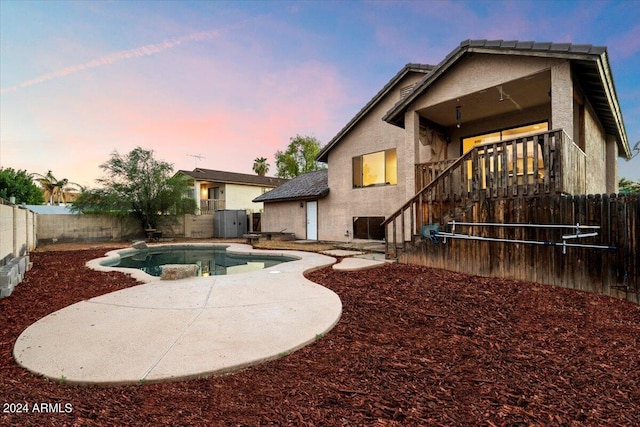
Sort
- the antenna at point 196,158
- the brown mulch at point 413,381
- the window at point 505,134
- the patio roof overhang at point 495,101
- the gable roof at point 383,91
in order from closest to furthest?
the brown mulch at point 413,381 < the patio roof overhang at point 495,101 < the window at point 505,134 < the gable roof at point 383,91 < the antenna at point 196,158

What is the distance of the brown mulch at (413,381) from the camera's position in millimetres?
2080

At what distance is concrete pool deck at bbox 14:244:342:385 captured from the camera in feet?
8.84

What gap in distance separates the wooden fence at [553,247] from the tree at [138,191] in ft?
51.4

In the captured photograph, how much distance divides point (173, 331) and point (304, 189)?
42.7 feet

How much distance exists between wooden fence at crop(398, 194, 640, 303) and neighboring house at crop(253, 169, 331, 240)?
8247 mm

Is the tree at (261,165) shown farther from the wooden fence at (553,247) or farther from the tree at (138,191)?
the wooden fence at (553,247)

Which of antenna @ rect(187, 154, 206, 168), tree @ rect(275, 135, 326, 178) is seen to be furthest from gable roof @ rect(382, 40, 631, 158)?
tree @ rect(275, 135, 326, 178)

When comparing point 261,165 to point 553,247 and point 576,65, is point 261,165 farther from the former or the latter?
point 553,247

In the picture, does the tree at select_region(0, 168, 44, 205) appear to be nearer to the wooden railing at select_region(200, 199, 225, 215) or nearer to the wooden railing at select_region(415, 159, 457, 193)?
the wooden railing at select_region(200, 199, 225, 215)

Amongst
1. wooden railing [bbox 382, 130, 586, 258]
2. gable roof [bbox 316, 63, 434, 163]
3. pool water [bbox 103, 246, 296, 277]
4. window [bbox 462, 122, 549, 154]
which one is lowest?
pool water [bbox 103, 246, 296, 277]

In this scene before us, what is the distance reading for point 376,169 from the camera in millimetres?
12469

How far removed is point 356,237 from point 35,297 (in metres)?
10.5

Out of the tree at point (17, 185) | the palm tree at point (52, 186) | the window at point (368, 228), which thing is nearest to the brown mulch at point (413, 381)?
the window at point (368, 228)

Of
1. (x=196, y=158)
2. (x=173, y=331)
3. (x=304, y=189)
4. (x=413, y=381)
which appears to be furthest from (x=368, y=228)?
(x=196, y=158)
